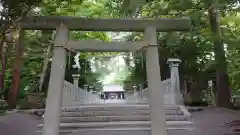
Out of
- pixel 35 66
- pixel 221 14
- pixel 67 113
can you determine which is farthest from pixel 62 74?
pixel 35 66

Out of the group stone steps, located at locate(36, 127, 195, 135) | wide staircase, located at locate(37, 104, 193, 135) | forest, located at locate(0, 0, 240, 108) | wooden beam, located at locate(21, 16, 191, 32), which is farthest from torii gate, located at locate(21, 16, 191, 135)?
wide staircase, located at locate(37, 104, 193, 135)

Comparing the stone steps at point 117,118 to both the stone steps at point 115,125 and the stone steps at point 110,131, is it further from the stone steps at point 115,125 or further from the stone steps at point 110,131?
the stone steps at point 110,131

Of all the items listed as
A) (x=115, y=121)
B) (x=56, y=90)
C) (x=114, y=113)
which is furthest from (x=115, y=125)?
(x=56, y=90)

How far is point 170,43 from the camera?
10.1 m

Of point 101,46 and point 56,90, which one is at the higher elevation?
point 101,46

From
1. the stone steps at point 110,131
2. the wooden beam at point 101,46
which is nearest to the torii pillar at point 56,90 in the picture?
the wooden beam at point 101,46

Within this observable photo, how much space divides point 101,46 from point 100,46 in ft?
0.06

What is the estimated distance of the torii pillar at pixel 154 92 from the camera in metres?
5.00

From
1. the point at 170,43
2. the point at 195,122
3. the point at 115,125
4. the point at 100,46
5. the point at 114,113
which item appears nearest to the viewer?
the point at 100,46

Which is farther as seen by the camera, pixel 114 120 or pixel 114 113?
pixel 114 113

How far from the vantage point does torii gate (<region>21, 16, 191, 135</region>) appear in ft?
16.3

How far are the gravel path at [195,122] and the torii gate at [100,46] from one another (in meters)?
2.59

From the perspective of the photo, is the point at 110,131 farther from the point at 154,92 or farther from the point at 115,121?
the point at 154,92

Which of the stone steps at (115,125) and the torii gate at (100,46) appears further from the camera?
the stone steps at (115,125)
